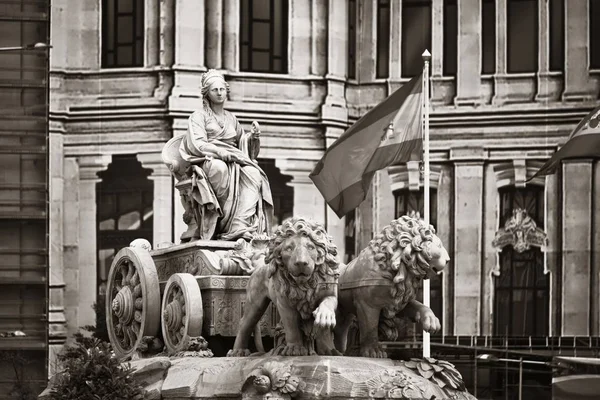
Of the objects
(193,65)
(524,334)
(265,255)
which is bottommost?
(524,334)

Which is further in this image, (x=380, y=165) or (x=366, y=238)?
(x=366, y=238)

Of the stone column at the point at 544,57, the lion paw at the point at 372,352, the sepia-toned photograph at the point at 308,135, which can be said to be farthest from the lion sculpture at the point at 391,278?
the stone column at the point at 544,57

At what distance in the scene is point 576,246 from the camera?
51.7m

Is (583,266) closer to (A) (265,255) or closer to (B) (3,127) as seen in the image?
(B) (3,127)

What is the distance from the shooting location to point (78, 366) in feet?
72.9

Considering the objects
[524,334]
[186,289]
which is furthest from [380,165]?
[524,334]

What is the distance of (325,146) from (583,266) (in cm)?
715

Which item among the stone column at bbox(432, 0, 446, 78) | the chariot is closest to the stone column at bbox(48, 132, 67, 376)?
the stone column at bbox(432, 0, 446, 78)

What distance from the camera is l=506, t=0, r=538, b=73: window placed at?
174 feet

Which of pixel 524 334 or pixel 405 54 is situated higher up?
pixel 405 54

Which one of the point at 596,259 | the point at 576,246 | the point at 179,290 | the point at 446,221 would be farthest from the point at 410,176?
the point at 179,290

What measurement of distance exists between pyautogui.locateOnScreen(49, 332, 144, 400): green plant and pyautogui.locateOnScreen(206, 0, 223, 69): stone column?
1173 inches

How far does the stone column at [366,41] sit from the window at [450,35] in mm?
1891

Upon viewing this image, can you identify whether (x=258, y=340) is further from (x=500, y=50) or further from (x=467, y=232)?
(x=500, y=50)
